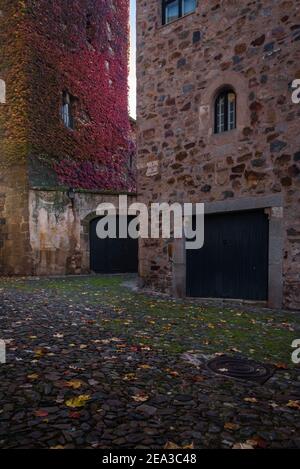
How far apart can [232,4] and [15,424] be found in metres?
7.71

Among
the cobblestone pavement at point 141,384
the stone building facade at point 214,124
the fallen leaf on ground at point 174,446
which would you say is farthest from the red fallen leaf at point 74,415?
the stone building facade at point 214,124

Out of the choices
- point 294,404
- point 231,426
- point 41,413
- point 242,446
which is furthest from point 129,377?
point 294,404

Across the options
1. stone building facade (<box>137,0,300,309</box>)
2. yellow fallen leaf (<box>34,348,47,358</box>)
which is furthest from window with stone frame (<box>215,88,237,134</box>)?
yellow fallen leaf (<box>34,348,47,358</box>)

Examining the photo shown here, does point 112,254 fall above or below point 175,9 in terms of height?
below

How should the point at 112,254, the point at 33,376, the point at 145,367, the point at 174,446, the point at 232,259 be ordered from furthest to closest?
the point at 112,254, the point at 232,259, the point at 145,367, the point at 33,376, the point at 174,446

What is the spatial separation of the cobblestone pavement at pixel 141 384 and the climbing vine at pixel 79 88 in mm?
9064

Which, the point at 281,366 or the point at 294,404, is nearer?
the point at 294,404

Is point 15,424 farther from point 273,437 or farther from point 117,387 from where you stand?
point 273,437

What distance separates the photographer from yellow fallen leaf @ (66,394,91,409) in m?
2.40

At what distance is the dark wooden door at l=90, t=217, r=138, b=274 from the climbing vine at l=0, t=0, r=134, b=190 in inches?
105

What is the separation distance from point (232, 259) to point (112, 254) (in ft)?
24.3

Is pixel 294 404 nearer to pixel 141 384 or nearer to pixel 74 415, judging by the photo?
pixel 141 384

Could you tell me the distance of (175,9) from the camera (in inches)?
305
